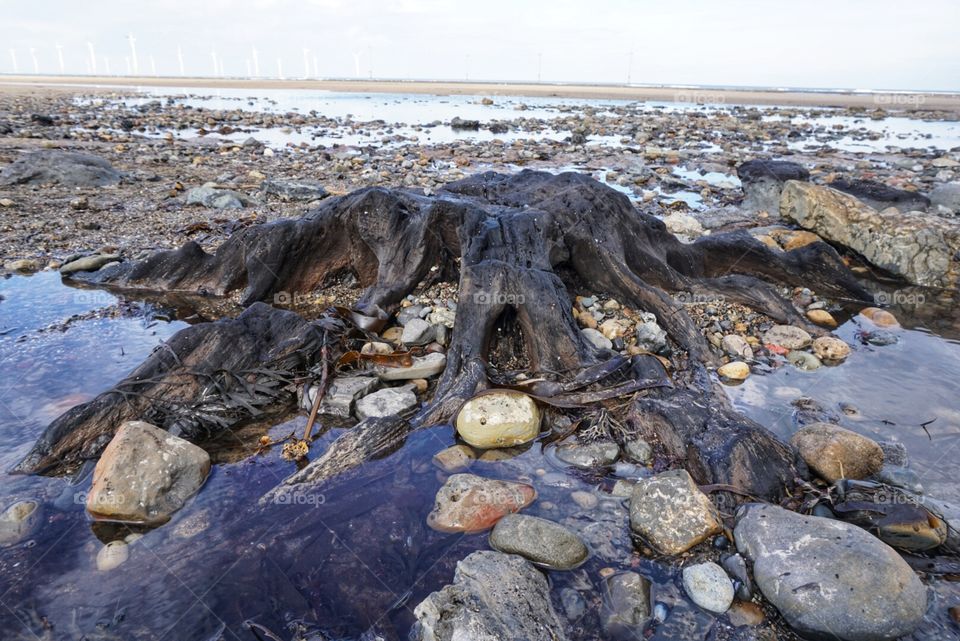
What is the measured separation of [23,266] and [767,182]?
15.3 meters

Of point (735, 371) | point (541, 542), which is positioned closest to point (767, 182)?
point (735, 371)

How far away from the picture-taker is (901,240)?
8781mm

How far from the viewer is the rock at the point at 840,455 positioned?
13.3ft

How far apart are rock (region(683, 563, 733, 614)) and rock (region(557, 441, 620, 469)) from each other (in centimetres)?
119

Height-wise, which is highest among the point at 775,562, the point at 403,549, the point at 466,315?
the point at 466,315

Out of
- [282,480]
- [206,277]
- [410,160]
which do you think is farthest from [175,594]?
[410,160]

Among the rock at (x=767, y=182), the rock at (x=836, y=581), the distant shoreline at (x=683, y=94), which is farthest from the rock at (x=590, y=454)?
the distant shoreline at (x=683, y=94)

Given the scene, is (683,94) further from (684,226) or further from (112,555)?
(112,555)

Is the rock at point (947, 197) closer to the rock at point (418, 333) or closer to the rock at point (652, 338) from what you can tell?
the rock at point (652, 338)

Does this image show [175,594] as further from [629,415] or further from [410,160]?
[410,160]

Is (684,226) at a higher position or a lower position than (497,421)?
higher

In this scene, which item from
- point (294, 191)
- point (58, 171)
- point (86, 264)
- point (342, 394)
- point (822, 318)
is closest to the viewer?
point (342, 394)

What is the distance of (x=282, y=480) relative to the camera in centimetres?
420

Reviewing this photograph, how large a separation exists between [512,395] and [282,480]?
2038 millimetres
